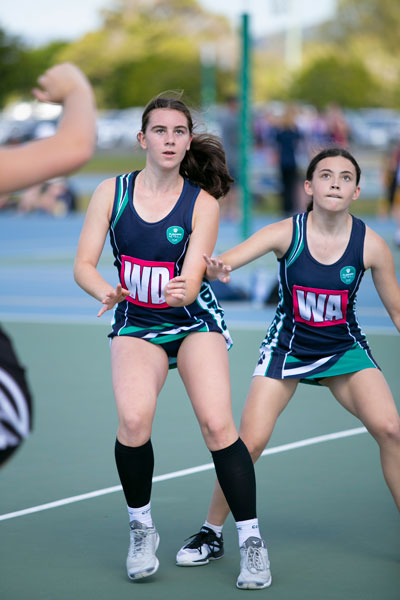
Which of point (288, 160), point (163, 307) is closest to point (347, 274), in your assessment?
point (163, 307)

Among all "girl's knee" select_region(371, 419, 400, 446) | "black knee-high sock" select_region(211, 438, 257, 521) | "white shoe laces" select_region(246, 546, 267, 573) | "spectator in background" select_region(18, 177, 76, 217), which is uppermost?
"girl's knee" select_region(371, 419, 400, 446)

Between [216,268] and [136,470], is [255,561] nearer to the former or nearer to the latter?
[136,470]

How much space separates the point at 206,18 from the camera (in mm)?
97688

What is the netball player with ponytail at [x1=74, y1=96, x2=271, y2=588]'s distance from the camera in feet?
13.7

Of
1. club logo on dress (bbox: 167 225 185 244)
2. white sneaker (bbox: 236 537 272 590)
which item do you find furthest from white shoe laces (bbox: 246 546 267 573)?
club logo on dress (bbox: 167 225 185 244)

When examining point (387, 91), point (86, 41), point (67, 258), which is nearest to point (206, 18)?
point (86, 41)

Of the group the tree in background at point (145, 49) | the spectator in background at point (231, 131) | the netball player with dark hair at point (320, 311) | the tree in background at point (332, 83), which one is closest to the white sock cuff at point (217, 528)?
the netball player with dark hair at point (320, 311)

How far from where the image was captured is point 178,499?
529cm

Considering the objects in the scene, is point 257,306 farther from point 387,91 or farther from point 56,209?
point 387,91

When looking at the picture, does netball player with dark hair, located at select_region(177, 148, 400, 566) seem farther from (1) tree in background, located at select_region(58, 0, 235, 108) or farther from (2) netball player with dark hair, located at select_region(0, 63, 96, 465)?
(1) tree in background, located at select_region(58, 0, 235, 108)

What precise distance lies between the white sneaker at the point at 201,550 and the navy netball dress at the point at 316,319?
716mm

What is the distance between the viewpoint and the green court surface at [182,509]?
Result: 13.8ft

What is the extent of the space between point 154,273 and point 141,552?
112 centimetres

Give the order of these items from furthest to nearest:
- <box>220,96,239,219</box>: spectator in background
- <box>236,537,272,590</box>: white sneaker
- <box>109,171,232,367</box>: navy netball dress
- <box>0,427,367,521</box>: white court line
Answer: <box>220,96,239,219</box>: spectator in background
<box>0,427,367,521</box>: white court line
<box>109,171,232,367</box>: navy netball dress
<box>236,537,272,590</box>: white sneaker
